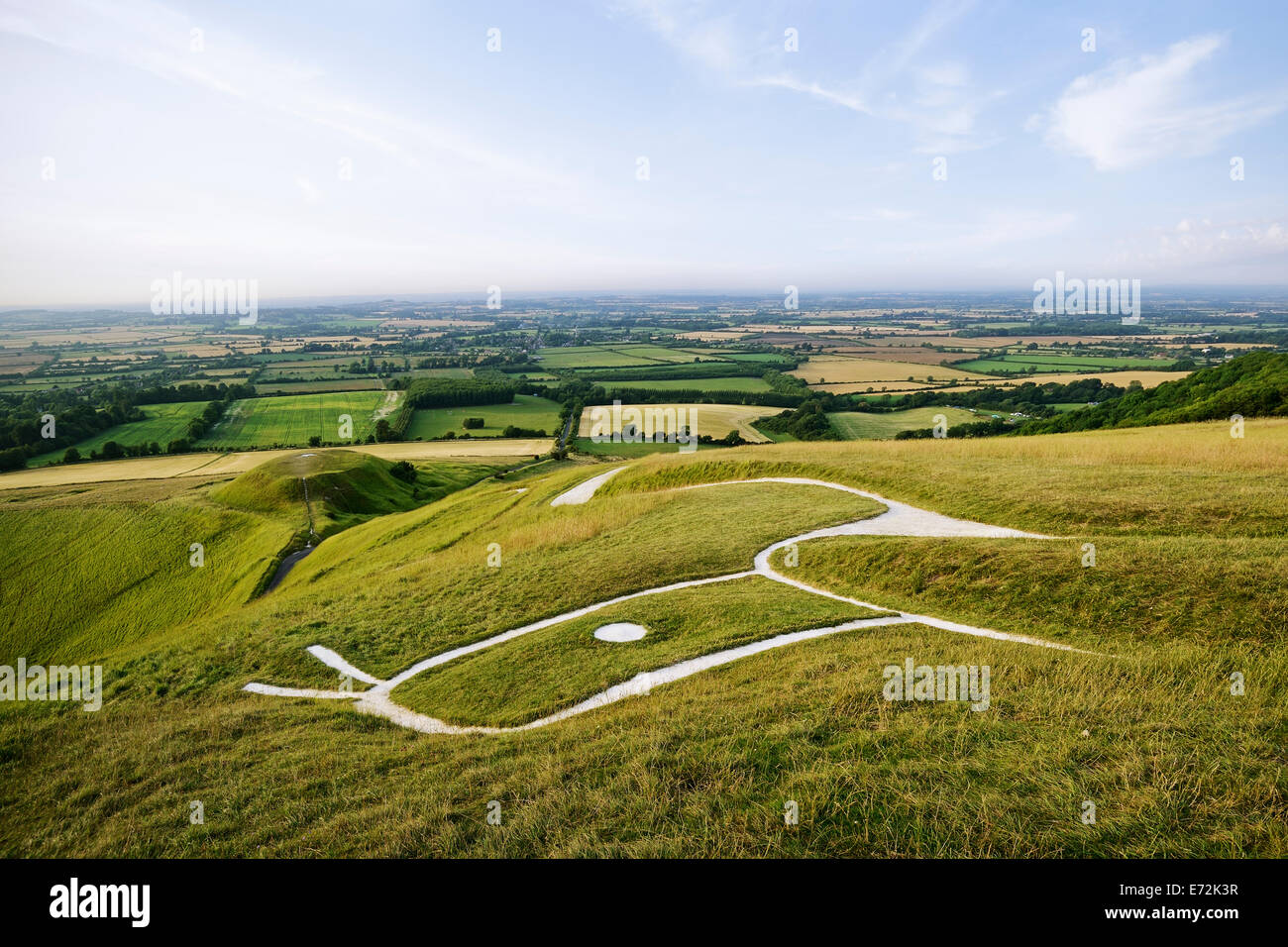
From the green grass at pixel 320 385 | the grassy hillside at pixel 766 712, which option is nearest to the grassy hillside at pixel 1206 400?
the grassy hillside at pixel 766 712

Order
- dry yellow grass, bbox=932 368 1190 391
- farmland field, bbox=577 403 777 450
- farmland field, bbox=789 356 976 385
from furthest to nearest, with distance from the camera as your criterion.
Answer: farmland field, bbox=789 356 976 385, dry yellow grass, bbox=932 368 1190 391, farmland field, bbox=577 403 777 450

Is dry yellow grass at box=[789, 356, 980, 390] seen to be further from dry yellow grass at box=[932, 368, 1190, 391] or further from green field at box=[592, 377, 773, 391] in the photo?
green field at box=[592, 377, 773, 391]

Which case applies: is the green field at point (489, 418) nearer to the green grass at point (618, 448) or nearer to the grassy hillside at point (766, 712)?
the green grass at point (618, 448)

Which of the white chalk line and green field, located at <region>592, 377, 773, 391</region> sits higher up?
green field, located at <region>592, 377, 773, 391</region>

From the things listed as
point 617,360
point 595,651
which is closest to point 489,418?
point 617,360

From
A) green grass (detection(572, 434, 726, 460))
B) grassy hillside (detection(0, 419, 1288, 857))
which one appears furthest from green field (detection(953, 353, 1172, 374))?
grassy hillside (detection(0, 419, 1288, 857))

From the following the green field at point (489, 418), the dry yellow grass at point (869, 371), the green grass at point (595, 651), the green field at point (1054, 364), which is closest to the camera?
the green grass at point (595, 651)
